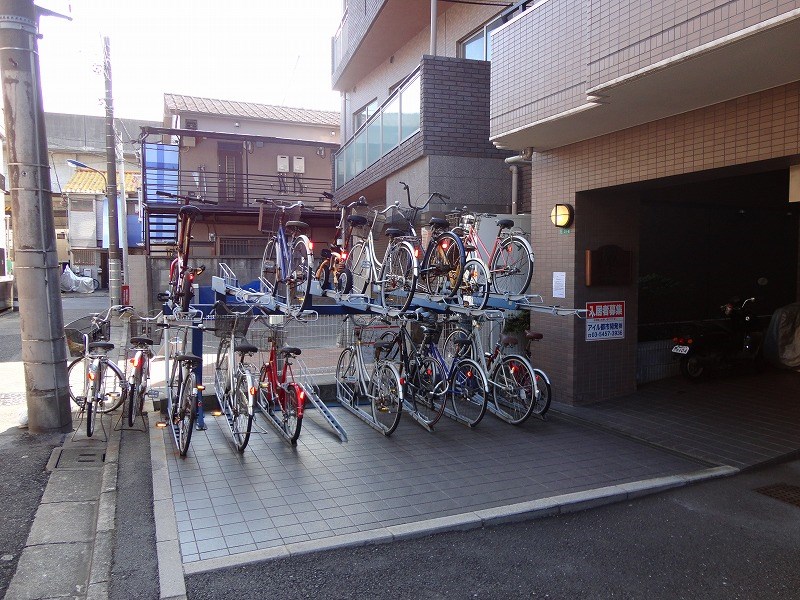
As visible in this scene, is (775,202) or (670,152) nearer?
(670,152)

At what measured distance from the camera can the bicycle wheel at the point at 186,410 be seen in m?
6.04

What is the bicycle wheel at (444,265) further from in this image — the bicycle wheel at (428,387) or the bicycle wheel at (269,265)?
the bicycle wheel at (269,265)

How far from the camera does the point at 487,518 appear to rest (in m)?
4.67

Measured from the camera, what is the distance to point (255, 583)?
3.76 metres

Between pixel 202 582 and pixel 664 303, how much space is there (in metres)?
9.00

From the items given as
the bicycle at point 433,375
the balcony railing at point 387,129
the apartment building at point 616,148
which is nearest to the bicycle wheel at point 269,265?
the bicycle at point 433,375

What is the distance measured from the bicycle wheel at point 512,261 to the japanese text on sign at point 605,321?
1686mm

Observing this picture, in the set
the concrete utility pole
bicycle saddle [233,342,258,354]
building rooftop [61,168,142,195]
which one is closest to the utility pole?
the concrete utility pole

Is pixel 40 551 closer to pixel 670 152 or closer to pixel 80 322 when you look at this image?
pixel 80 322

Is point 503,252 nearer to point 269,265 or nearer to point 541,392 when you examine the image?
point 541,392

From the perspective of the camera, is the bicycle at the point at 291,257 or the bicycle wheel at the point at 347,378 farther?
the bicycle wheel at the point at 347,378

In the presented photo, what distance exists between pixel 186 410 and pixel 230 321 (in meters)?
1.06

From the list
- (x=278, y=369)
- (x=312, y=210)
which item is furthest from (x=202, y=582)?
(x=312, y=210)

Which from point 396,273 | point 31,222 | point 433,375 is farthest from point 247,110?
point 433,375
